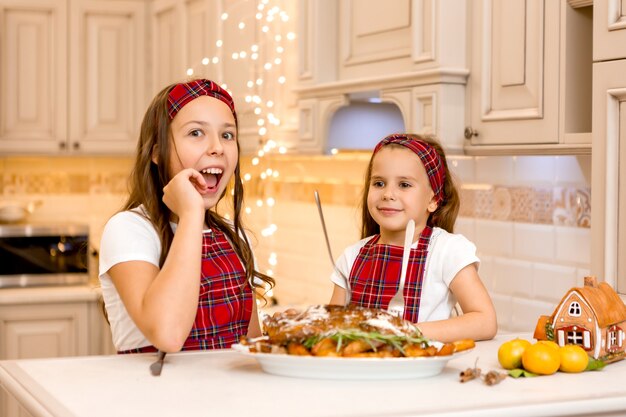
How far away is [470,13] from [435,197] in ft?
1.82

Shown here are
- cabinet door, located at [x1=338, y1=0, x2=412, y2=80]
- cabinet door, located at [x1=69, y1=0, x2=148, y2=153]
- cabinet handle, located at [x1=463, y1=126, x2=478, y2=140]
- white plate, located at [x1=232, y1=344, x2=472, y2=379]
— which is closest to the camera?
white plate, located at [x1=232, y1=344, x2=472, y2=379]

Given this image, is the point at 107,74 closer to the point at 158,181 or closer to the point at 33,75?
the point at 33,75

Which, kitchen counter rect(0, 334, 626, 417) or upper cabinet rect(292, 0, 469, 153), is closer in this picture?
kitchen counter rect(0, 334, 626, 417)

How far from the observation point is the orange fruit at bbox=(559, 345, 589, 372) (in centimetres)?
147

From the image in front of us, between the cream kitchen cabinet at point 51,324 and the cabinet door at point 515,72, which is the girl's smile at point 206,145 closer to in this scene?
the cabinet door at point 515,72

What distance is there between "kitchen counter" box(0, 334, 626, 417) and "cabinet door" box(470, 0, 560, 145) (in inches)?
29.8

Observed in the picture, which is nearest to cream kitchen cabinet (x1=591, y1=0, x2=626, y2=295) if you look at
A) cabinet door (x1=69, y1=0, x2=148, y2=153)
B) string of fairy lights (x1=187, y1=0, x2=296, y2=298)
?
string of fairy lights (x1=187, y1=0, x2=296, y2=298)

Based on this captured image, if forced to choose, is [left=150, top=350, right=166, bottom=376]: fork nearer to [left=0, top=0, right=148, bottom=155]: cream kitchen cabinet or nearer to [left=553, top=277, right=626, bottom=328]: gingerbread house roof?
[left=553, top=277, right=626, bottom=328]: gingerbread house roof

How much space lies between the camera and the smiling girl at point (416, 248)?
1.89 metres

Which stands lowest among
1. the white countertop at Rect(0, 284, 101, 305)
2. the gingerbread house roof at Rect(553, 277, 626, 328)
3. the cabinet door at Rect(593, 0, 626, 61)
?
the white countertop at Rect(0, 284, 101, 305)

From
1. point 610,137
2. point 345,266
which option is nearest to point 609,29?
point 610,137

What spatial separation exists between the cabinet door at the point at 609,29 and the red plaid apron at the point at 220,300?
2.72ft

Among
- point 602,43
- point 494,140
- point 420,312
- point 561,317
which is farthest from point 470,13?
point 561,317

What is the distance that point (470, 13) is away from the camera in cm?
236
